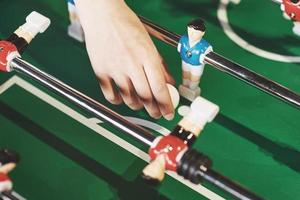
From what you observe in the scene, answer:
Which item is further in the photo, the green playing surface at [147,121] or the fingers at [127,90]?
the green playing surface at [147,121]

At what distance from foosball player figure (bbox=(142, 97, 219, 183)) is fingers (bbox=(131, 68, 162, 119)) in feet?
0.48

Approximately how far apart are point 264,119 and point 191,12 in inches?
22.7

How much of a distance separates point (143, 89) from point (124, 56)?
0.09m

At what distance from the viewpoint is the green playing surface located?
159cm

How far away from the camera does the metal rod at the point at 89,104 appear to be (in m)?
1.20

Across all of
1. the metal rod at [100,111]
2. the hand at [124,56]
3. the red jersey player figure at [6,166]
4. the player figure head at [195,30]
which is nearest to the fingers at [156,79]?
the hand at [124,56]

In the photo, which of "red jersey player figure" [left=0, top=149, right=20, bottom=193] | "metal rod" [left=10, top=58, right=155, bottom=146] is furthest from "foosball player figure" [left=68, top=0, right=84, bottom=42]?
"red jersey player figure" [left=0, top=149, right=20, bottom=193]

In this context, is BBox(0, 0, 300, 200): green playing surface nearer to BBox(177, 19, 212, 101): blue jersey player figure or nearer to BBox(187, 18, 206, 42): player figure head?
BBox(177, 19, 212, 101): blue jersey player figure

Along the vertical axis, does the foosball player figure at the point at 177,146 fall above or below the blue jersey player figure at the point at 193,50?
below

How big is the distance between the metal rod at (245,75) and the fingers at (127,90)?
27cm

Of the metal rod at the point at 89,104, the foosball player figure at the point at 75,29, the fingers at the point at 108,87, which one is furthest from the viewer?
the foosball player figure at the point at 75,29

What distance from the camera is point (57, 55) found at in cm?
196

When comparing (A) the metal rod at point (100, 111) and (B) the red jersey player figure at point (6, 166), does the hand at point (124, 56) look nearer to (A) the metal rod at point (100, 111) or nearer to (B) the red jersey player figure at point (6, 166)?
(A) the metal rod at point (100, 111)

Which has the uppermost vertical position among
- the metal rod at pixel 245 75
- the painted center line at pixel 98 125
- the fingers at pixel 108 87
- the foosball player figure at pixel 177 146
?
the metal rod at pixel 245 75
